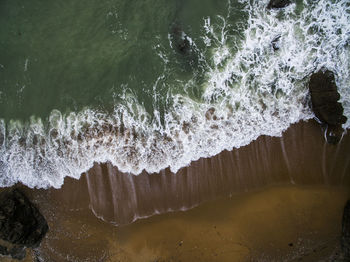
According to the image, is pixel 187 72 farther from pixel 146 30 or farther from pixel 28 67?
pixel 28 67

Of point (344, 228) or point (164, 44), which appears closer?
point (344, 228)

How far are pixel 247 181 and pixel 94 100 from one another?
4.17m

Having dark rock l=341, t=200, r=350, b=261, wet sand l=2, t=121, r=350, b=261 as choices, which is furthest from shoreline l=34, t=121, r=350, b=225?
dark rock l=341, t=200, r=350, b=261

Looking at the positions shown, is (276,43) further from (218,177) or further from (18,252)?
(18,252)

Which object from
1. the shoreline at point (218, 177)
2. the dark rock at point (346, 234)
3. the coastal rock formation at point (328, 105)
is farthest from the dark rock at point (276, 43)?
the dark rock at point (346, 234)

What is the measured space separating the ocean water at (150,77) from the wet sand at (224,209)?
0.44m

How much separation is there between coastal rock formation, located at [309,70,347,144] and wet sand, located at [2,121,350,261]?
0.70 ft

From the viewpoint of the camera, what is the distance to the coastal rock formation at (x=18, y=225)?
6.09 meters

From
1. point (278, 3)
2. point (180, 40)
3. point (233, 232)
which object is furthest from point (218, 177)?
point (278, 3)

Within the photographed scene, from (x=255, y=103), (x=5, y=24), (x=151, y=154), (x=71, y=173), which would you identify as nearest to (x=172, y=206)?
(x=151, y=154)

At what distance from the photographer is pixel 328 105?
5.93 m

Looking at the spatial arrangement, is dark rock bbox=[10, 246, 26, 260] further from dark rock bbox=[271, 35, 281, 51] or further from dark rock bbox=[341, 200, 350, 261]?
dark rock bbox=[271, 35, 281, 51]

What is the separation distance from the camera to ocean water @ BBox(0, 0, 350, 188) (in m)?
6.36

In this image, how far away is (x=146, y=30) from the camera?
6.76 m
